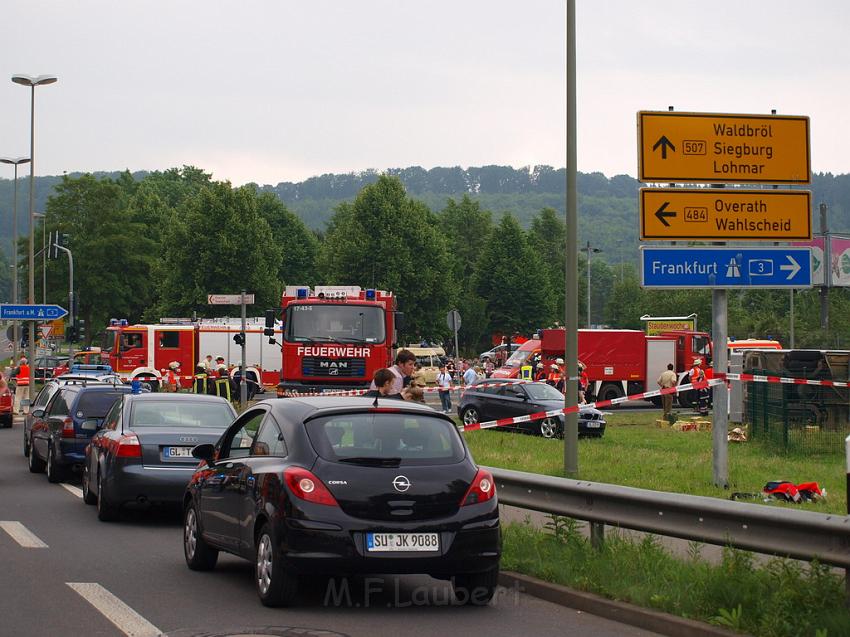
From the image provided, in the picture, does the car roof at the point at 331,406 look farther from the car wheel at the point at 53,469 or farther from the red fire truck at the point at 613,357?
the red fire truck at the point at 613,357

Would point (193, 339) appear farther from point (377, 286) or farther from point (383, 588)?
point (383, 588)

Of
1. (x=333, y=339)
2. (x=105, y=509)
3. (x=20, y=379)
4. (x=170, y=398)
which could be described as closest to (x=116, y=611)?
(x=105, y=509)

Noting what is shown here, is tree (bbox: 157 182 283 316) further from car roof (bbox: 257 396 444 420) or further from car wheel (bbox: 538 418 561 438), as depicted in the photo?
car roof (bbox: 257 396 444 420)

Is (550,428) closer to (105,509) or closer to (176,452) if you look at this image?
(176,452)

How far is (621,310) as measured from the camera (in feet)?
397

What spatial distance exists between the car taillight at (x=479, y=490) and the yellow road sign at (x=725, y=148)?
27.4 feet

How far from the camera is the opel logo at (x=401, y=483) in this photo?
887 cm

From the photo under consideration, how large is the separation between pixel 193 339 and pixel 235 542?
47074 millimetres

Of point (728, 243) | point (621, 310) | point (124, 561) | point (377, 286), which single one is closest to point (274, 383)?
point (377, 286)

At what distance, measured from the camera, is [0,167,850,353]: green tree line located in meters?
82.9

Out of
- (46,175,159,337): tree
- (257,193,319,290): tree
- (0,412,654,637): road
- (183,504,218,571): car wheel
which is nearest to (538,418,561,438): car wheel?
(0,412,654,637): road

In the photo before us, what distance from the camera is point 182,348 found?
55.5m

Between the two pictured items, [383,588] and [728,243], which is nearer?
[383,588]

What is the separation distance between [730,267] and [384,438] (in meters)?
8.63
